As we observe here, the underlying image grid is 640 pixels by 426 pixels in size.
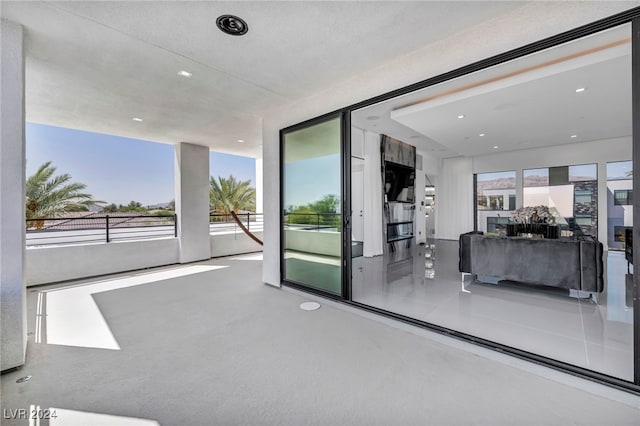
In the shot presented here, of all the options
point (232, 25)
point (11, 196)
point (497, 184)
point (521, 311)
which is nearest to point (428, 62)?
point (232, 25)

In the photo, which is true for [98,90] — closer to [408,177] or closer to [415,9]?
[415,9]

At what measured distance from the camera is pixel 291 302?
371cm

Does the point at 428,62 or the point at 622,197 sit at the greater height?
the point at 428,62

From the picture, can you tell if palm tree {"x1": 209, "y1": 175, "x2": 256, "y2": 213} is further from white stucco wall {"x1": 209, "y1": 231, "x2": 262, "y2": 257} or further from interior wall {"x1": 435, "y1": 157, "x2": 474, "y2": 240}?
interior wall {"x1": 435, "y1": 157, "x2": 474, "y2": 240}

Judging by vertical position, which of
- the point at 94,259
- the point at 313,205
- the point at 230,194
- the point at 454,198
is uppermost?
the point at 230,194

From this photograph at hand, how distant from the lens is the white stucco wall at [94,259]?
474 centimetres

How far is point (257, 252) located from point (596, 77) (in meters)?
7.46

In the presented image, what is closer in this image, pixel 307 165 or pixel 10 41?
pixel 10 41

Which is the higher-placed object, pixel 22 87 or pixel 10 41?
pixel 10 41

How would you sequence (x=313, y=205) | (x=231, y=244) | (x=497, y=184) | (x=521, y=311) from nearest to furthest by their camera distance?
1. (x=521, y=311)
2. (x=313, y=205)
3. (x=231, y=244)
4. (x=497, y=184)

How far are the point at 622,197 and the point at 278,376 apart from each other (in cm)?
967

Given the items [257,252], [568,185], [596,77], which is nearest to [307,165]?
[596,77]

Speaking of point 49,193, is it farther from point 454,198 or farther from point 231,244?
point 454,198

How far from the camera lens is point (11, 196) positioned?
223 centimetres
